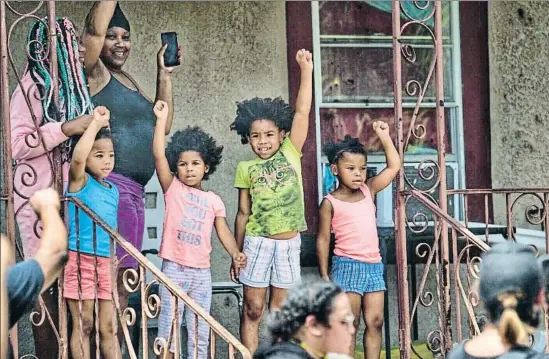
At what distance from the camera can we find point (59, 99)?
643 centimetres

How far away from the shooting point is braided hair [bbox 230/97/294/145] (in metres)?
6.94

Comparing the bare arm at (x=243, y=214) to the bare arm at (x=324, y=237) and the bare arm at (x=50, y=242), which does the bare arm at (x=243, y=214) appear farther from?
the bare arm at (x=50, y=242)

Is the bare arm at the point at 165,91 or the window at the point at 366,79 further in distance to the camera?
the window at the point at 366,79

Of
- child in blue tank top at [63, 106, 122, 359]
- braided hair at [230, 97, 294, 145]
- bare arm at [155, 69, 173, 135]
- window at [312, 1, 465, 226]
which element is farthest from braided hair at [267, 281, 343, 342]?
window at [312, 1, 465, 226]

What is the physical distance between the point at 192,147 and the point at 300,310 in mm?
2778

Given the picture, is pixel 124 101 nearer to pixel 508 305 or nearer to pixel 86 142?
pixel 86 142

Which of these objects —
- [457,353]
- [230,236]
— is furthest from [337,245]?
[457,353]

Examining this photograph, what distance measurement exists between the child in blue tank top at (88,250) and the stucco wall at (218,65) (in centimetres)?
133

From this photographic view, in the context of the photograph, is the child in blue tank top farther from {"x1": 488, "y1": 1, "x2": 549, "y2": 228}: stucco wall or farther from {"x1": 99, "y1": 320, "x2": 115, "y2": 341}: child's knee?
{"x1": 488, "y1": 1, "x2": 549, "y2": 228}: stucco wall

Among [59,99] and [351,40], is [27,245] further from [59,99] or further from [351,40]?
[351,40]

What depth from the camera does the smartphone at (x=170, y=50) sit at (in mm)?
7422

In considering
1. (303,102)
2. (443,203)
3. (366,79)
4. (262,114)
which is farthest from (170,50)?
(443,203)

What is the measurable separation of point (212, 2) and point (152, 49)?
23.7 inches

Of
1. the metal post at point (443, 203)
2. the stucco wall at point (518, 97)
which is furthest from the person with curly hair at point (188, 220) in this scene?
the stucco wall at point (518, 97)
